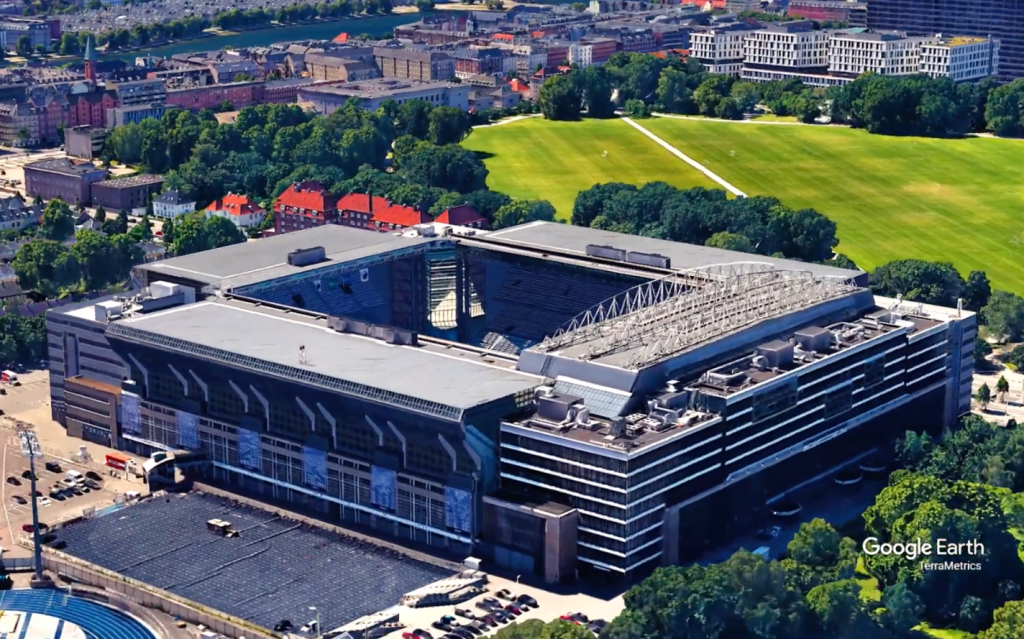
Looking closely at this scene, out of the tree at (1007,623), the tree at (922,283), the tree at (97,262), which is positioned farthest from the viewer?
the tree at (97,262)

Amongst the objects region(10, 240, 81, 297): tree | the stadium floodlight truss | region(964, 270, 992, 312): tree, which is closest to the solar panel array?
the stadium floodlight truss

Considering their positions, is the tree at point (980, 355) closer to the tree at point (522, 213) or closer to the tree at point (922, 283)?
the tree at point (922, 283)

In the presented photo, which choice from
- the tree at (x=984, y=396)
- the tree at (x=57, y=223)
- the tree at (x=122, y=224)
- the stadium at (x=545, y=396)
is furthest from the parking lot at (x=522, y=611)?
the tree at (x=57, y=223)

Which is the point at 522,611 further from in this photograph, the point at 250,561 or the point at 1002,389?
the point at 1002,389

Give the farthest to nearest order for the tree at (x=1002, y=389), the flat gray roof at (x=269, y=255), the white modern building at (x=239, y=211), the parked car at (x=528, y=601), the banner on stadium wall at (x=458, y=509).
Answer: the white modern building at (x=239, y=211), the flat gray roof at (x=269, y=255), the tree at (x=1002, y=389), the banner on stadium wall at (x=458, y=509), the parked car at (x=528, y=601)

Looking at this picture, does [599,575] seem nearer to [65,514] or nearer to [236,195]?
[65,514]

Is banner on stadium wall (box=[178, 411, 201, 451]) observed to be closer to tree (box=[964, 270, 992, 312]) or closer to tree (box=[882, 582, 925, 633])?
tree (box=[882, 582, 925, 633])

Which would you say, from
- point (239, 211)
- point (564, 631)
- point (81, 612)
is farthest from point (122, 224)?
point (564, 631)
